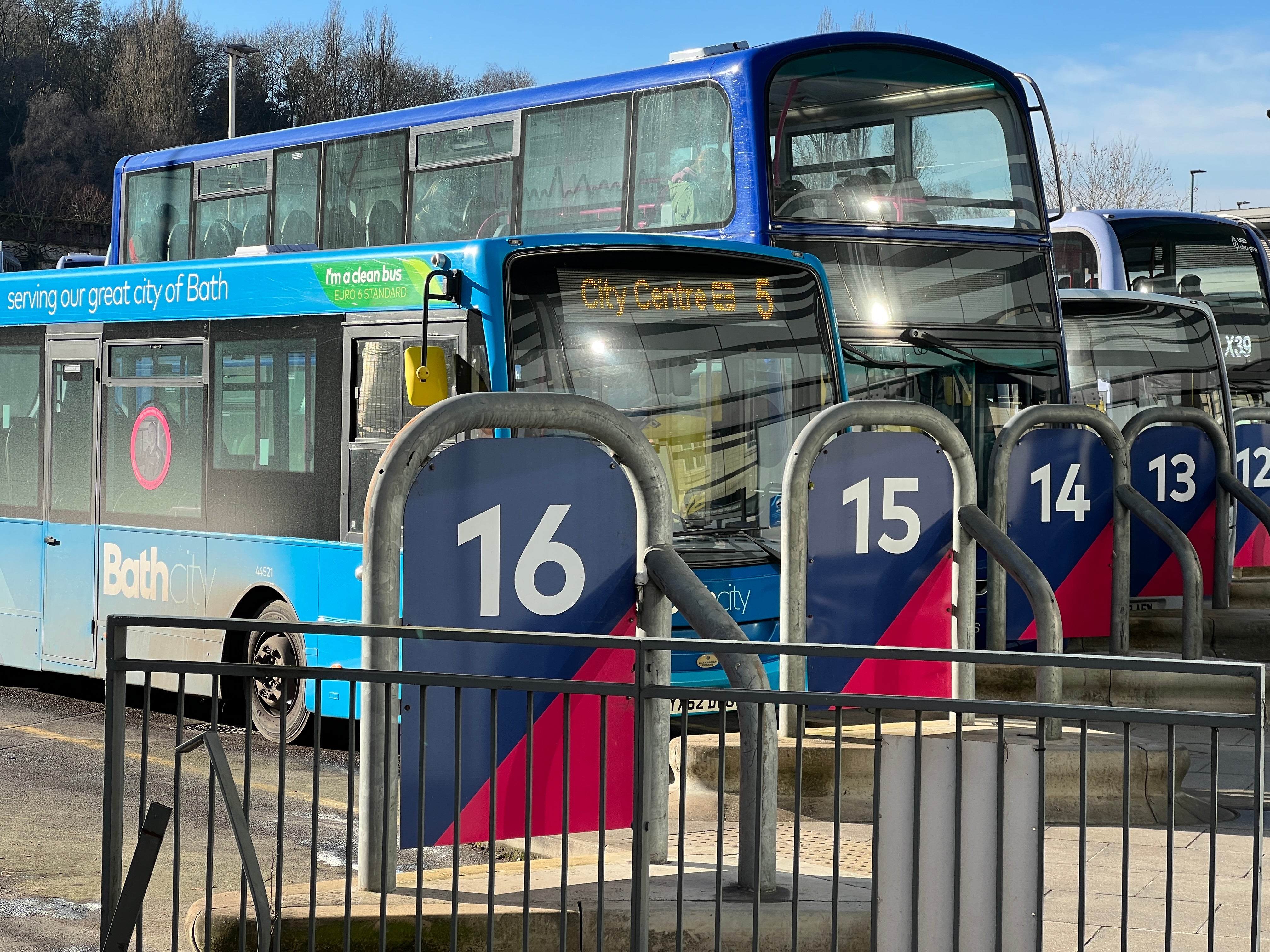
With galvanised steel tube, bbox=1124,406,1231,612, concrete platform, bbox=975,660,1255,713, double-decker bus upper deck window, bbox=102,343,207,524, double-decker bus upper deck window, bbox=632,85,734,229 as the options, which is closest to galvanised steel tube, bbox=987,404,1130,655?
concrete platform, bbox=975,660,1255,713

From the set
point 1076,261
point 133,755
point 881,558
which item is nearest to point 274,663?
point 133,755

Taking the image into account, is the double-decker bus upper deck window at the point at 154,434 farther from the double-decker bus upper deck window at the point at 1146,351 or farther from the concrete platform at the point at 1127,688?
the double-decker bus upper deck window at the point at 1146,351

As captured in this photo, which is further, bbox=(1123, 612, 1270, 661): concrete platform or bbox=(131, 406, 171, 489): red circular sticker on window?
bbox=(1123, 612, 1270, 661): concrete platform

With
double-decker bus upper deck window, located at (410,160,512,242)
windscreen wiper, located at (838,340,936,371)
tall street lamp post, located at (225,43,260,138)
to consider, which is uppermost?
tall street lamp post, located at (225,43,260,138)

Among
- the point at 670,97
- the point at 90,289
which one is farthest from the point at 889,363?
the point at 90,289

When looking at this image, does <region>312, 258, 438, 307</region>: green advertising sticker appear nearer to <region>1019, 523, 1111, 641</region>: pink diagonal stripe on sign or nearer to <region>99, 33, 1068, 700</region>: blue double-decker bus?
<region>99, 33, 1068, 700</region>: blue double-decker bus

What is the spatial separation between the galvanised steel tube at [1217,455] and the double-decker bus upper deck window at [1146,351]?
496 centimetres

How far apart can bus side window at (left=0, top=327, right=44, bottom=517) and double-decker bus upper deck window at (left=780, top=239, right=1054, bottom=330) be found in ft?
16.3

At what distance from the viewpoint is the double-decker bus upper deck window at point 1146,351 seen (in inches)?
648

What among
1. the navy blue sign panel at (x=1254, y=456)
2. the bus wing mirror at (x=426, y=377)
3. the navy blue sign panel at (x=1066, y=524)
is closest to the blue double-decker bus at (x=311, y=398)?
the bus wing mirror at (x=426, y=377)

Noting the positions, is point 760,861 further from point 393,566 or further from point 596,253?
point 596,253

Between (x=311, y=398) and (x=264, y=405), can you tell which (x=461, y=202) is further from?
(x=311, y=398)

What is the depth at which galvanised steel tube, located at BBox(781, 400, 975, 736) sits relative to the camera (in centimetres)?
660

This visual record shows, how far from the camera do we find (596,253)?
337 inches
